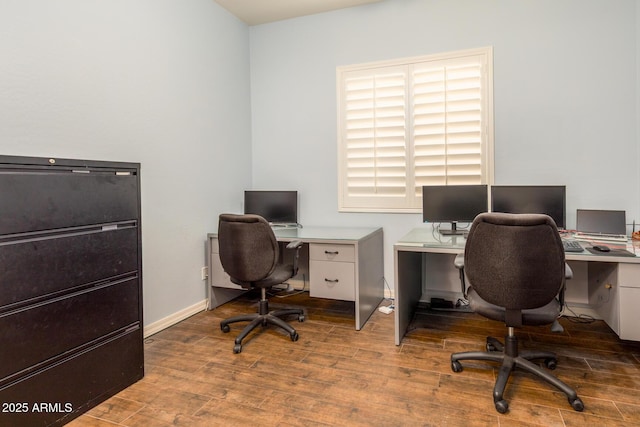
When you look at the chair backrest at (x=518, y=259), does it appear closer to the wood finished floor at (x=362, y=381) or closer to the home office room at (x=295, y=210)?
the home office room at (x=295, y=210)

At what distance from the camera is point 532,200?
2957mm

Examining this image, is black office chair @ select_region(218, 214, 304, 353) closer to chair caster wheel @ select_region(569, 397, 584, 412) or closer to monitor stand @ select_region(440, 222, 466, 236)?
monitor stand @ select_region(440, 222, 466, 236)

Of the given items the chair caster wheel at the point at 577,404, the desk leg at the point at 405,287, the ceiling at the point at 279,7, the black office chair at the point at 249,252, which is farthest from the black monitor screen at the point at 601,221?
the ceiling at the point at 279,7

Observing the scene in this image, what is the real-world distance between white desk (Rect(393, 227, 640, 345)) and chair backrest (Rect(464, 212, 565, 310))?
1.68ft

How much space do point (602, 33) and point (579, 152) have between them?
915mm

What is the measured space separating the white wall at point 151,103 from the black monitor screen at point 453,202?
190cm

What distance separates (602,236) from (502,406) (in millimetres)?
1660

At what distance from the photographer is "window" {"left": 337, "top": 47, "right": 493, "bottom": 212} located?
3.32 m

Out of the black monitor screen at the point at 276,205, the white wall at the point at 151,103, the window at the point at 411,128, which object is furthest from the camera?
the black monitor screen at the point at 276,205

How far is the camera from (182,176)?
3.19m

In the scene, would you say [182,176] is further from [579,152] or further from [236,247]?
[579,152]

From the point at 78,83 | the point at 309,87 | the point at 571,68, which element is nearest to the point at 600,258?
the point at 571,68

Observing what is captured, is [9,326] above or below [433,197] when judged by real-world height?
below

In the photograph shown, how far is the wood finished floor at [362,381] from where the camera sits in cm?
186
